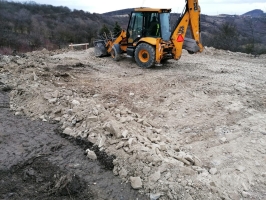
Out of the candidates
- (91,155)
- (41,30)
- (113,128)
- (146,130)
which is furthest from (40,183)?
(41,30)

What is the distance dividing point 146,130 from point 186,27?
4.74 m

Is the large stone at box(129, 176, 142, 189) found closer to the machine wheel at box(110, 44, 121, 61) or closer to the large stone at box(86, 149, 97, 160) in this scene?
the large stone at box(86, 149, 97, 160)

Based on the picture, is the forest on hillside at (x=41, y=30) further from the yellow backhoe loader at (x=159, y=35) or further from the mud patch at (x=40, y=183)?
the mud patch at (x=40, y=183)

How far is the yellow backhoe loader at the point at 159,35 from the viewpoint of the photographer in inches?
316

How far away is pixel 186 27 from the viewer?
8.05 m

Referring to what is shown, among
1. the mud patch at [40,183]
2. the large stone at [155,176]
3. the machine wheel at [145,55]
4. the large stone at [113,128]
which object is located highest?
the machine wheel at [145,55]

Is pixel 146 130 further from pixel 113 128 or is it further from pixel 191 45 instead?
pixel 191 45

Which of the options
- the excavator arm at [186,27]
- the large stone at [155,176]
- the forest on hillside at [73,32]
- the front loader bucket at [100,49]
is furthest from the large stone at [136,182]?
the forest on hillside at [73,32]

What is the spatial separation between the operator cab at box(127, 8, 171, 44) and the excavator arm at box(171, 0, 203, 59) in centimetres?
55

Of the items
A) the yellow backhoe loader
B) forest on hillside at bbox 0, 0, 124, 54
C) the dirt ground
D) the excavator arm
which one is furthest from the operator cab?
forest on hillside at bbox 0, 0, 124, 54

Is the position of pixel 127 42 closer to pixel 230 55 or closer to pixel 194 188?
pixel 230 55

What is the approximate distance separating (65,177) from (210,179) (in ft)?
6.05

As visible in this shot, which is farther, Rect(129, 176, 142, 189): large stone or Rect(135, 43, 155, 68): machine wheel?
Rect(135, 43, 155, 68): machine wheel

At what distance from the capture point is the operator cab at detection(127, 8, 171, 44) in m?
8.45
